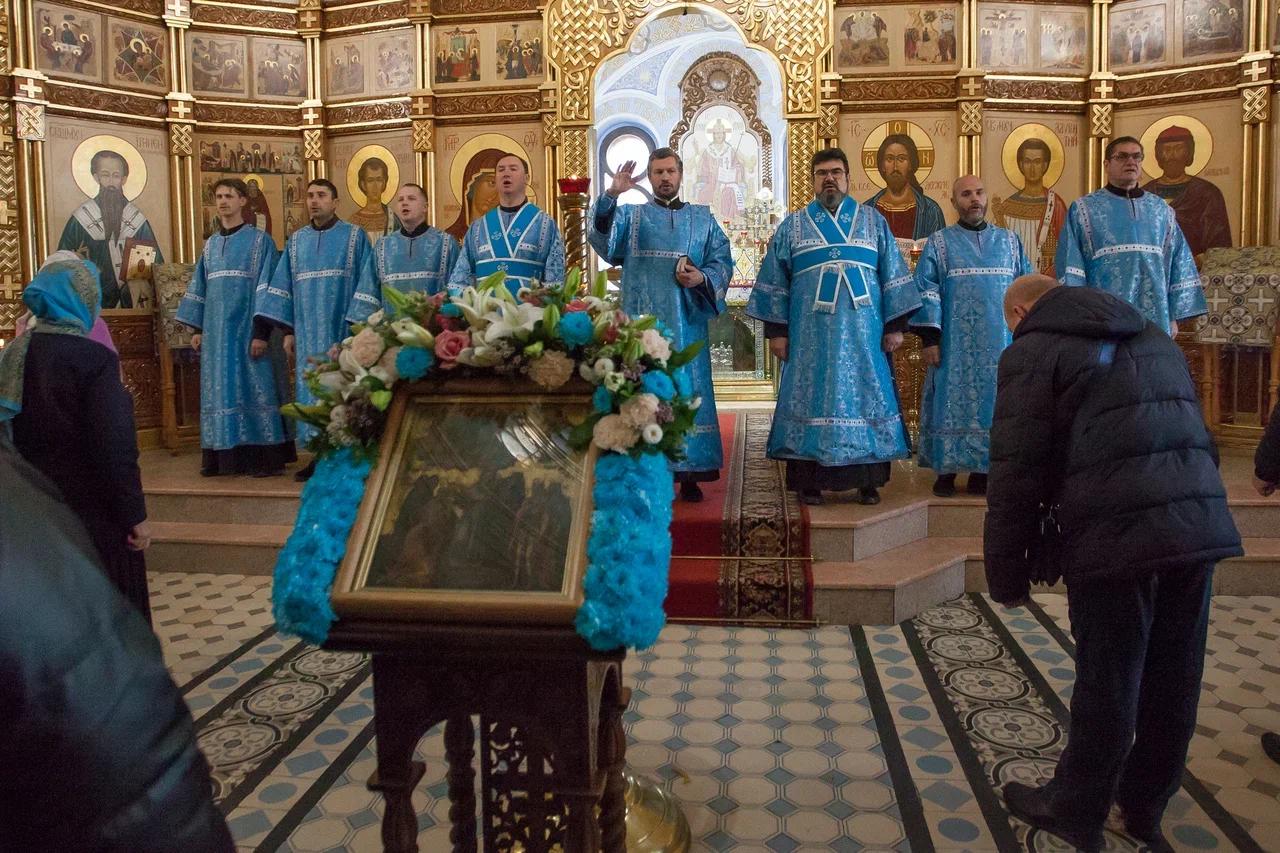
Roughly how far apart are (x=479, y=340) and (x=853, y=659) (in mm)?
2801

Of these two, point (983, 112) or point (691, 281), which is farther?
point (983, 112)

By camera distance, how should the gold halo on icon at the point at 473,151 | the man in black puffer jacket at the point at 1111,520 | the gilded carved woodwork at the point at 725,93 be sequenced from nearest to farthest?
the man in black puffer jacket at the point at 1111,520 < the gold halo on icon at the point at 473,151 < the gilded carved woodwork at the point at 725,93

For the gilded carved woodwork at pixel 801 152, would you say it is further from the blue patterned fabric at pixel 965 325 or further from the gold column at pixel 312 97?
the gold column at pixel 312 97

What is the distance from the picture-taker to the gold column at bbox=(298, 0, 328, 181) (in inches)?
356

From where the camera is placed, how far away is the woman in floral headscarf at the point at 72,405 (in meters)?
3.18

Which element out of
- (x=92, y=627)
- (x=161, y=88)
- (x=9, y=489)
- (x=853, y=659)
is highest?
(x=161, y=88)

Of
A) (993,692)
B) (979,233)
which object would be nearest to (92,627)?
(993,692)

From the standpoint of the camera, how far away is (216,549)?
588 centimetres

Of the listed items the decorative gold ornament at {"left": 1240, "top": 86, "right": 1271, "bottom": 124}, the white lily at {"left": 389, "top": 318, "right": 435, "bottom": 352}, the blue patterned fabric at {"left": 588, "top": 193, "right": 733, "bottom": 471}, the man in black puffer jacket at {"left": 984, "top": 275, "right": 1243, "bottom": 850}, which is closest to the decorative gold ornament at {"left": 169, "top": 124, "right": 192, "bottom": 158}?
the blue patterned fabric at {"left": 588, "top": 193, "right": 733, "bottom": 471}

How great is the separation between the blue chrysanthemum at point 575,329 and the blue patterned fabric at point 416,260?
4560 millimetres

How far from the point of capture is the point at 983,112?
8461 mm

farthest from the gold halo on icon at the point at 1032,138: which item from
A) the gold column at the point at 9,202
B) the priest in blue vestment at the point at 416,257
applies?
the gold column at the point at 9,202

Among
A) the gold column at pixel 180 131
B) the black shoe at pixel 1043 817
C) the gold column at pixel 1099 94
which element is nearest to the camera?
the black shoe at pixel 1043 817

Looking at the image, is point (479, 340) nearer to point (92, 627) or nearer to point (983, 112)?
point (92, 627)
